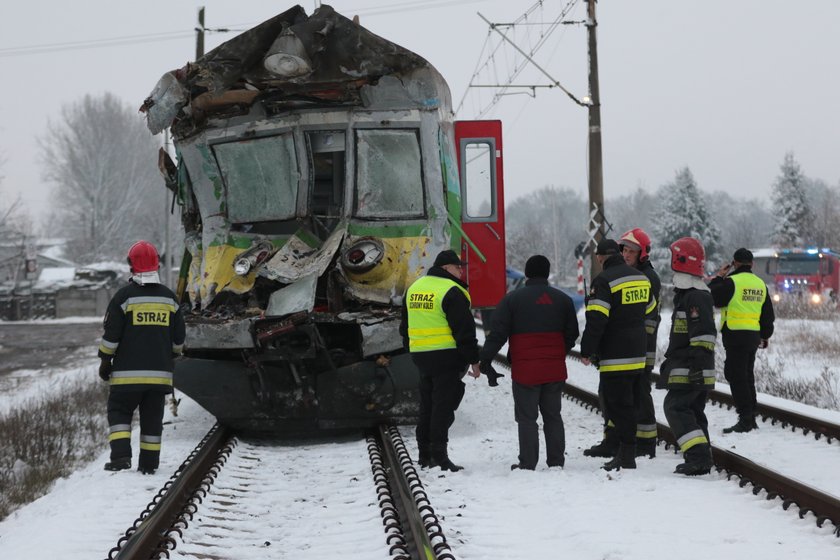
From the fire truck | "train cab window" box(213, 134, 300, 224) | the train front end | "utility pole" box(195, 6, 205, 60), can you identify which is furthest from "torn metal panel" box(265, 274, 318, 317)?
the fire truck

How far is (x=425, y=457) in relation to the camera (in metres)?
6.89

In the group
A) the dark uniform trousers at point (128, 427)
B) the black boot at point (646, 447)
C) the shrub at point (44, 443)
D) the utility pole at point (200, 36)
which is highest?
the utility pole at point (200, 36)

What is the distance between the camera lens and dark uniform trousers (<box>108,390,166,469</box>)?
22.5 feet

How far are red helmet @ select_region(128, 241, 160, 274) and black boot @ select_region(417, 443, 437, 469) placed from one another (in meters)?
2.63

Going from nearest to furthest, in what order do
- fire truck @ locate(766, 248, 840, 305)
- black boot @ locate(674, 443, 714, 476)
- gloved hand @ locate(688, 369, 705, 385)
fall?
black boot @ locate(674, 443, 714, 476) < gloved hand @ locate(688, 369, 705, 385) < fire truck @ locate(766, 248, 840, 305)

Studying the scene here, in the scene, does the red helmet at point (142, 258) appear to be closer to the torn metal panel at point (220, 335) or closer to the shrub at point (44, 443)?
the torn metal panel at point (220, 335)

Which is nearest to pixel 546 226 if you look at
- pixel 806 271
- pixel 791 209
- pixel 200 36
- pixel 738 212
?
pixel 738 212

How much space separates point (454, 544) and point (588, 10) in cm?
1513

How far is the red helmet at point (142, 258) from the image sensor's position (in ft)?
22.7

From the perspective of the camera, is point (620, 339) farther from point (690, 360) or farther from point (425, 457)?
point (425, 457)

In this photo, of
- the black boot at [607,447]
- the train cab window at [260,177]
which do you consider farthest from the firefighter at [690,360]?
the train cab window at [260,177]

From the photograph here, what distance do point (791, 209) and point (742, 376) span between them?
170 ft

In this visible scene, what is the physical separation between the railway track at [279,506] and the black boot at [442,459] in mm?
278

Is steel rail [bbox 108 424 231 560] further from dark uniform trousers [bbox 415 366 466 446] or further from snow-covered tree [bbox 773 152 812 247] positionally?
snow-covered tree [bbox 773 152 812 247]
